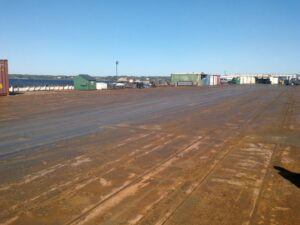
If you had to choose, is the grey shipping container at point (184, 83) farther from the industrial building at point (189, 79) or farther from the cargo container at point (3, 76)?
the cargo container at point (3, 76)

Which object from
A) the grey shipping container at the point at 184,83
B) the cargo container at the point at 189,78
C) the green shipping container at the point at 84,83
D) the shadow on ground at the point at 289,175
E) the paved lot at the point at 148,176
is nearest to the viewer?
the paved lot at the point at 148,176

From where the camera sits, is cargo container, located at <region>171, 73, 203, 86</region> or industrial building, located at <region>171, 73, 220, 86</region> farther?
cargo container, located at <region>171, 73, 203, 86</region>

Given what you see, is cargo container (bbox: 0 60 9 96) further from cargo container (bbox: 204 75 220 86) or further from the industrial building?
cargo container (bbox: 204 75 220 86)

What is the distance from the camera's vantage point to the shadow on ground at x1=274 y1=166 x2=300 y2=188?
23.4ft

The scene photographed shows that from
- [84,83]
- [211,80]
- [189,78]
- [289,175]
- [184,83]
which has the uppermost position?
[189,78]

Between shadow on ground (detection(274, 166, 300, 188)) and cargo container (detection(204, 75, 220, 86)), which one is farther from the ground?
cargo container (detection(204, 75, 220, 86))

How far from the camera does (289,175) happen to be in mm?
7578

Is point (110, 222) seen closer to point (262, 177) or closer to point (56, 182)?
point (56, 182)

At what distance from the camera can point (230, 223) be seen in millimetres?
5020

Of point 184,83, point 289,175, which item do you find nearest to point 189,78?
point 184,83

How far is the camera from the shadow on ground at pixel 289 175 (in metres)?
7.14

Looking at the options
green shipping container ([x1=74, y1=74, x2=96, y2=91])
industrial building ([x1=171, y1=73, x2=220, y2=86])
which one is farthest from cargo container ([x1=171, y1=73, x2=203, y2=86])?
green shipping container ([x1=74, y1=74, x2=96, y2=91])

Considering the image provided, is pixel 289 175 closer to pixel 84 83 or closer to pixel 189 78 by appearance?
pixel 84 83

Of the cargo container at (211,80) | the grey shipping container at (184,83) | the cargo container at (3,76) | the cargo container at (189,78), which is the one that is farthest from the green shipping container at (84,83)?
the cargo container at (211,80)
